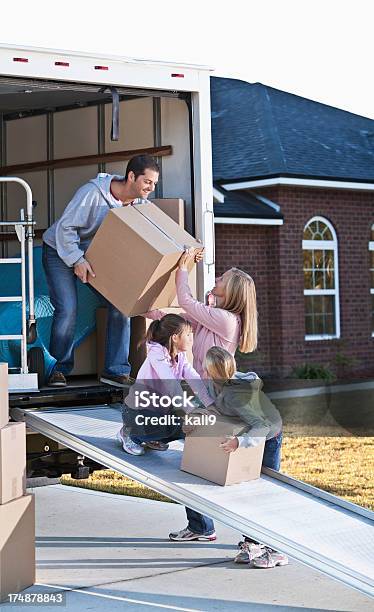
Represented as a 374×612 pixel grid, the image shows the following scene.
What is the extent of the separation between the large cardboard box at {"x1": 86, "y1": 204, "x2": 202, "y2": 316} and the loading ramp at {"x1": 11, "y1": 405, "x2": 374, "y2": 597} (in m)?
0.73

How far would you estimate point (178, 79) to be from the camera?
7.18m

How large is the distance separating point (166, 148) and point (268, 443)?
2210 mm

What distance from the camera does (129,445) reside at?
6262mm

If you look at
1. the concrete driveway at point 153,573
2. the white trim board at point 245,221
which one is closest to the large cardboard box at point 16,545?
the concrete driveway at point 153,573

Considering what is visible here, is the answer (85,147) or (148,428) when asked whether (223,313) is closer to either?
(148,428)

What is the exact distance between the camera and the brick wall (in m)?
20.1

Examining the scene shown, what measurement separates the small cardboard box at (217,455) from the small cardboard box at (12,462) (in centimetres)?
87

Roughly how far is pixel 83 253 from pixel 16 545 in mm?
1812

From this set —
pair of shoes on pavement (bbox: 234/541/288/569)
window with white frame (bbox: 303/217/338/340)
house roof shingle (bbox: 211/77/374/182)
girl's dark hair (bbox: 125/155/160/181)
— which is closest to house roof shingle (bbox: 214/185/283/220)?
house roof shingle (bbox: 211/77/374/182)

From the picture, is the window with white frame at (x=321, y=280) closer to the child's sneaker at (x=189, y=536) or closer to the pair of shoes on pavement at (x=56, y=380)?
the child's sneaker at (x=189, y=536)

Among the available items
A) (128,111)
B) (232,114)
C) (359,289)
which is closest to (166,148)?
(128,111)

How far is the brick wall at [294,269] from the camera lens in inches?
791

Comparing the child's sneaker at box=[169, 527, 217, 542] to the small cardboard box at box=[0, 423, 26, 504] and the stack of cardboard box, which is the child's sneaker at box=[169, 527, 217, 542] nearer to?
the stack of cardboard box

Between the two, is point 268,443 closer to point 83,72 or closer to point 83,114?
point 83,72
